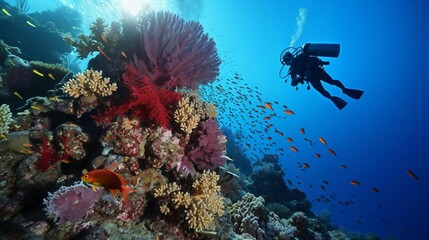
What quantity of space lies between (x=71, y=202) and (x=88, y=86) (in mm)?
2106

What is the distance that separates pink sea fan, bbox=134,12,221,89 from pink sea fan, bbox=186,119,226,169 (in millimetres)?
1105

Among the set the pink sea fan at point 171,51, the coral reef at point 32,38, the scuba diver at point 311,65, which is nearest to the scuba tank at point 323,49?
the scuba diver at point 311,65

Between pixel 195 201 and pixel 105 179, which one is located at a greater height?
pixel 195 201

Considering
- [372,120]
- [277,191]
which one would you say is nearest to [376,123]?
[372,120]

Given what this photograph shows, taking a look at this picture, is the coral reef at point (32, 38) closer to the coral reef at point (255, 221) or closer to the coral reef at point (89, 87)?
the coral reef at point (89, 87)

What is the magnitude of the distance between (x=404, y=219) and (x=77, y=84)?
413ft

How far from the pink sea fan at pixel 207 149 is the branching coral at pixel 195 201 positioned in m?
0.42

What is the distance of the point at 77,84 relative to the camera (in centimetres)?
432

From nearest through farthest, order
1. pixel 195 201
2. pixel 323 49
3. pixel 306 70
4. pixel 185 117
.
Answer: pixel 195 201
pixel 185 117
pixel 323 49
pixel 306 70

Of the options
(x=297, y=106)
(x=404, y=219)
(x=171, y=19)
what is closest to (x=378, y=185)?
(x=404, y=219)

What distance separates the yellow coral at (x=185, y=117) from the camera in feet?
13.8

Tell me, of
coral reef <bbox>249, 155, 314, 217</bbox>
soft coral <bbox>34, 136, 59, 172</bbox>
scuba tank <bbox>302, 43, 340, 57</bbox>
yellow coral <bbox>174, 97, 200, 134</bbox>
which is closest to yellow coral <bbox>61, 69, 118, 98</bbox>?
soft coral <bbox>34, 136, 59, 172</bbox>

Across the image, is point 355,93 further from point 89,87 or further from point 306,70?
point 89,87

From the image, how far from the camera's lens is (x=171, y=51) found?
4.59m
